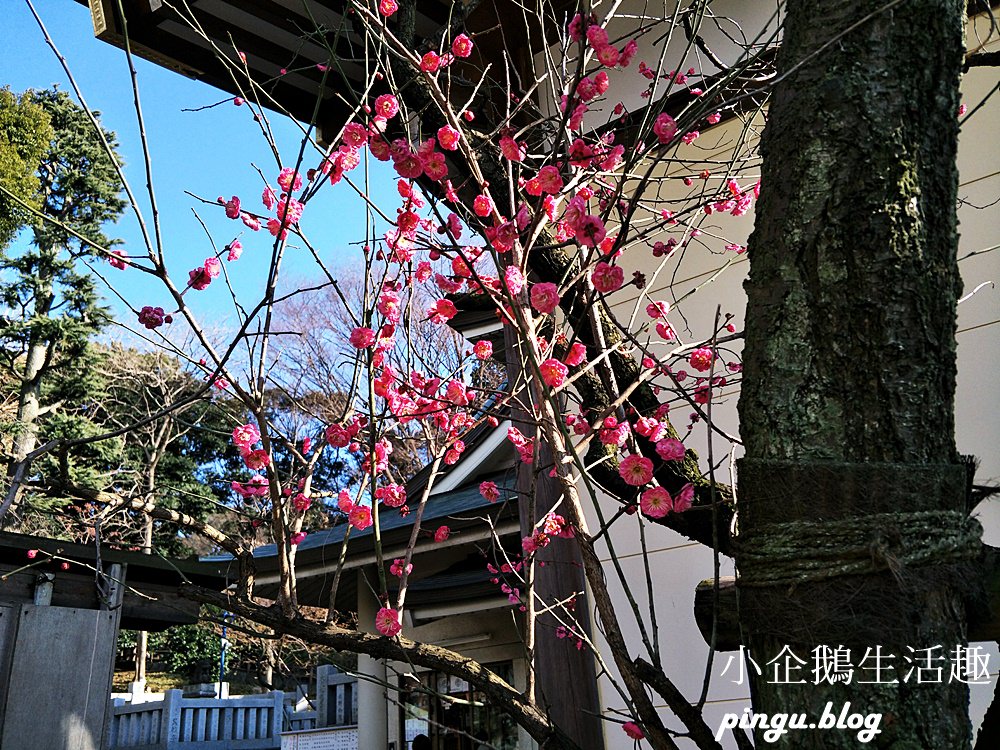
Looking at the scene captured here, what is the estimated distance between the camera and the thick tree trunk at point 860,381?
106cm

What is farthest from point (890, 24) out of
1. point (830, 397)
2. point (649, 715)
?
point (649, 715)

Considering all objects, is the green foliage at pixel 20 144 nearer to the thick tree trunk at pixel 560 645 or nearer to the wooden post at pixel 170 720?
the wooden post at pixel 170 720

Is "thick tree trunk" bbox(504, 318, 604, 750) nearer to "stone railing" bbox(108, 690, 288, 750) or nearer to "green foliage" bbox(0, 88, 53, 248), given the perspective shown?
"stone railing" bbox(108, 690, 288, 750)

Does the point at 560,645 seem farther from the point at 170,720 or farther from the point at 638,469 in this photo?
the point at 170,720

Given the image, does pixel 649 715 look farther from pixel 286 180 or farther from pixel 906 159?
pixel 286 180

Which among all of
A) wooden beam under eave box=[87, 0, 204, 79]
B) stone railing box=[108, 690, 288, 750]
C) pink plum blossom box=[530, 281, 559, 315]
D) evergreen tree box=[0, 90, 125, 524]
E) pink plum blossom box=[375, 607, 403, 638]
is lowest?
stone railing box=[108, 690, 288, 750]

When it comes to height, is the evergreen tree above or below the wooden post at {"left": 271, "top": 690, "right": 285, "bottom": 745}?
above

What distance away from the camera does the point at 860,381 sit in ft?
3.75

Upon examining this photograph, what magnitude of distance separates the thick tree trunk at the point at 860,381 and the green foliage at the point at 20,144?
13.0 m

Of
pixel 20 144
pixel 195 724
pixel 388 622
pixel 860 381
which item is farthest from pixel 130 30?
pixel 20 144

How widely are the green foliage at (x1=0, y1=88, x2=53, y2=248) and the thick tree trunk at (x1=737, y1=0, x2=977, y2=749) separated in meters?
13.0

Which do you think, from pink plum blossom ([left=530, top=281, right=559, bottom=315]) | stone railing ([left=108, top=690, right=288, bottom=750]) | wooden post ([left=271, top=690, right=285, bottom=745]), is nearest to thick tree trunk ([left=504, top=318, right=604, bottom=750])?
pink plum blossom ([left=530, top=281, right=559, bottom=315])

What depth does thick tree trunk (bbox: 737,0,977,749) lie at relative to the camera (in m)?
1.06

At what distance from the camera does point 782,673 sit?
109 centimetres
